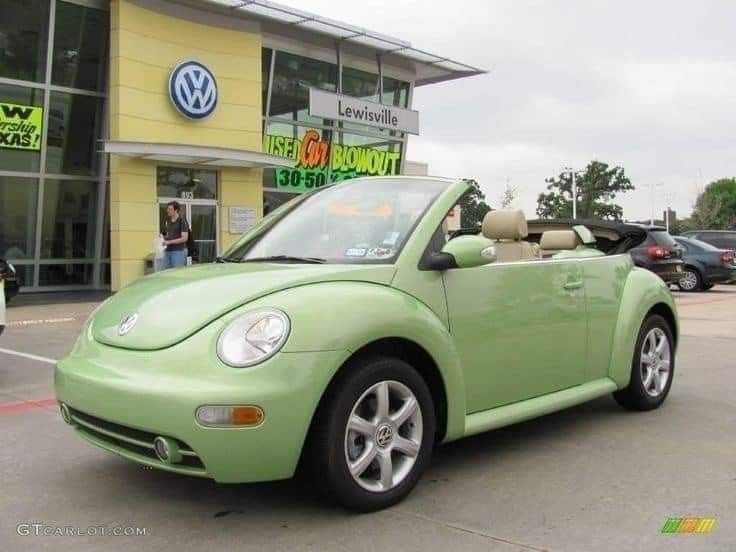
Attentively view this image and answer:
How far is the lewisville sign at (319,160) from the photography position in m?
20.3

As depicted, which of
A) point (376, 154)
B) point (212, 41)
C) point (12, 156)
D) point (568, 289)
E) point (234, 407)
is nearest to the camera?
point (234, 407)

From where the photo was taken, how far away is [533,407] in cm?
431

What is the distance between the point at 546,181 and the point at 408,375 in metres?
85.3

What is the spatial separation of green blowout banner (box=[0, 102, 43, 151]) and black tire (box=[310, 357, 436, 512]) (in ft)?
48.9

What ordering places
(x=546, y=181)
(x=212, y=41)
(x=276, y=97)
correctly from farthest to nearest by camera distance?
(x=546, y=181) → (x=276, y=97) → (x=212, y=41)

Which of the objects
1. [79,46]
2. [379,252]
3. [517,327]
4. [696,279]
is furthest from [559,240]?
[696,279]

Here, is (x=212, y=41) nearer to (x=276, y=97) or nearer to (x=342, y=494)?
(x=276, y=97)

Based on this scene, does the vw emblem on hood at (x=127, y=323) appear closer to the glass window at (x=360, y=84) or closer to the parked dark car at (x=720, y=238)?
the glass window at (x=360, y=84)

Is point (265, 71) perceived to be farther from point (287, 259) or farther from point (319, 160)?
point (287, 259)

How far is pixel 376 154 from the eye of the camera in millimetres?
23016

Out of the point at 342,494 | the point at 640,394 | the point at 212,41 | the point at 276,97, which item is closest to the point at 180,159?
the point at 212,41

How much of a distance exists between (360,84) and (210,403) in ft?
66.7

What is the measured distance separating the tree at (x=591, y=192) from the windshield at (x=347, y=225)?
77.0 metres

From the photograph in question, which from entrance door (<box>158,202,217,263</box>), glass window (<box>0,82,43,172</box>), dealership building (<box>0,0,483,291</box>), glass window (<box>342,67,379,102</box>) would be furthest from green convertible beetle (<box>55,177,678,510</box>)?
glass window (<box>342,67,379,102</box>)
